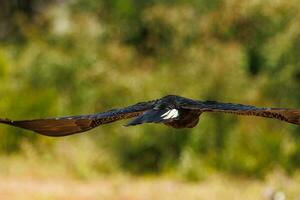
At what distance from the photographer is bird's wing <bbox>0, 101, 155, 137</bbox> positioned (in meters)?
2.49

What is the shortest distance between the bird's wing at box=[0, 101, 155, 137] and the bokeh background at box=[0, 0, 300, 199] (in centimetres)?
644

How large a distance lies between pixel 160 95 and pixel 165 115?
989 centimetres

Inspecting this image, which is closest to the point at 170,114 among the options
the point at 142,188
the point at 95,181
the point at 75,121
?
the point at 75,121

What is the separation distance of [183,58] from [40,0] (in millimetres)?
6988

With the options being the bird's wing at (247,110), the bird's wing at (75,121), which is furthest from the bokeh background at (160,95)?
the bird's wing at (247,110)

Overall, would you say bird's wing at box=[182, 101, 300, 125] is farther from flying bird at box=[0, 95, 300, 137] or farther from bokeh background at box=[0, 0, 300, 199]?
bokeh background at box=[0, 0, 300, 199]

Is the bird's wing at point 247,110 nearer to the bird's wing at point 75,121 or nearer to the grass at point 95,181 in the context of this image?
the bird's wing at point 75,121

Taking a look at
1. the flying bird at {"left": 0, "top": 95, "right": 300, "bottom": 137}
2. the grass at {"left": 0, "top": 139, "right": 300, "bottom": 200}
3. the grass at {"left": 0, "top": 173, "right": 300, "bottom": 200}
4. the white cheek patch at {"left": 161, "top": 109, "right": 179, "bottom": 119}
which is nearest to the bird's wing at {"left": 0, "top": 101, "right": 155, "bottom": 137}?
the flying bird at {"left": 0, "top": 95, "right": 300, "bottom": 137}

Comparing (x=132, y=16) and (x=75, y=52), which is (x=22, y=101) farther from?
(x=132, y=16)

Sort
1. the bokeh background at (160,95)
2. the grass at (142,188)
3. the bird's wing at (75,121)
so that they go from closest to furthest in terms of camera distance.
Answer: the bird's wing at (75,121) → the grass at (142,188) → the bokeh background at (160,95)

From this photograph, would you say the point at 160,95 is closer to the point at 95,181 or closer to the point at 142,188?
the point at 95,181

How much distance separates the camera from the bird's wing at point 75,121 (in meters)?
2.49

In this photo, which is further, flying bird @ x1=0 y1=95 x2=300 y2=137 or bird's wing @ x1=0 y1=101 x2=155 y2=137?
bird's wing @ x1=0 y1=101 x2=155 y2=137

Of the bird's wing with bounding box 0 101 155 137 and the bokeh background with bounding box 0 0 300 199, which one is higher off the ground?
the bokeh background with bounding box 0 0 300 199
